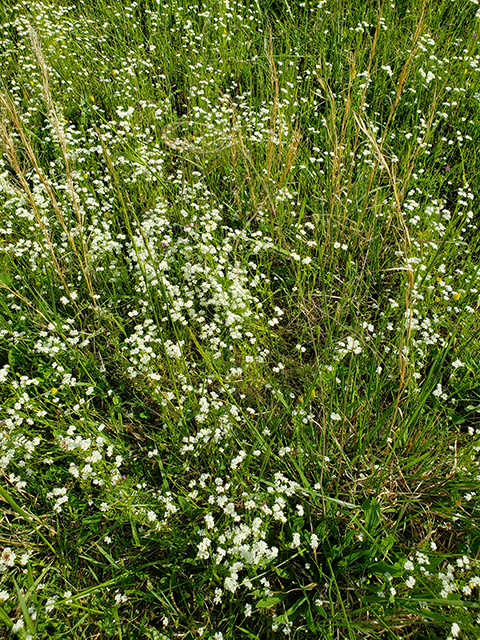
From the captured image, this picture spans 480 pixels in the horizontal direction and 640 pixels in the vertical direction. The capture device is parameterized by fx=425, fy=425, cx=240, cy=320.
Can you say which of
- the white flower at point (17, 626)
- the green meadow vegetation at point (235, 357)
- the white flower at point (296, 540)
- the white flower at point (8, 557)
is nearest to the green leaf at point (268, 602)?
the green meadow vegetation at point (235, 357)

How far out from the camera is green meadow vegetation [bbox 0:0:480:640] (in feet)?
6.52

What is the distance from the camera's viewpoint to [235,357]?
2.73 metres

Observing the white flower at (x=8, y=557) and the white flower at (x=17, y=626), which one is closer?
the white flower at (x=17, y=626)

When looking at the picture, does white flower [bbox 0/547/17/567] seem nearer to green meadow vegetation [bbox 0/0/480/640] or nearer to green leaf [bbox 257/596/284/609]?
green meadow vegetation [bbox 0/0/480/640]

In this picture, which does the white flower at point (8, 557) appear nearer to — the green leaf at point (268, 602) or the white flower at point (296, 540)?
the green leaf at point (268, 602)

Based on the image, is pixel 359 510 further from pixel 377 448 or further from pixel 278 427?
pixel 278 427

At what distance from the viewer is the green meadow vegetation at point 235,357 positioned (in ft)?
6.52

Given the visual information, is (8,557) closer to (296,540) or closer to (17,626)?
(17,626)

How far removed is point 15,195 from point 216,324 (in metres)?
1.91

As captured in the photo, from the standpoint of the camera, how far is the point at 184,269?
292cm

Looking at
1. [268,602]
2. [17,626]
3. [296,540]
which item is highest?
[17,626]

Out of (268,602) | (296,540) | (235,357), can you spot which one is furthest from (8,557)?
(235,357)

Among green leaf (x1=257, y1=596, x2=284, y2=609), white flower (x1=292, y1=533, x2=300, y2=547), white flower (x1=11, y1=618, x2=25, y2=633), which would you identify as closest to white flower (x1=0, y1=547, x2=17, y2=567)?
white flower (x1=11, y1=618, x2=25, y2=633)

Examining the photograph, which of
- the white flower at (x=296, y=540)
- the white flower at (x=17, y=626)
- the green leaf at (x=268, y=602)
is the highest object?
the white flower at (x=17, y=626)
